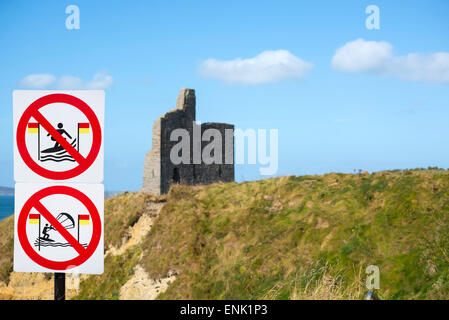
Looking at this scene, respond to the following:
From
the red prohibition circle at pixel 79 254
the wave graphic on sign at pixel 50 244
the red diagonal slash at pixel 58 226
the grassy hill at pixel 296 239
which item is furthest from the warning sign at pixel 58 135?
the grassy hill at pixel 296 239

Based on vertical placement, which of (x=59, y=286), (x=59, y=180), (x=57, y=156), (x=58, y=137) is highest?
(x=58, y=137)

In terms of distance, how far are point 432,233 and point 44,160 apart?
10.4 meters

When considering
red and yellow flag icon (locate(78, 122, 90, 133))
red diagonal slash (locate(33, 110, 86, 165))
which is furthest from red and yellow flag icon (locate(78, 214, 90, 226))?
red and yellow flag icon (locate(78, 122, 90, 133))

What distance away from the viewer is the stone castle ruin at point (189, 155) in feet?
93.2

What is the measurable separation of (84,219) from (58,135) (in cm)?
83

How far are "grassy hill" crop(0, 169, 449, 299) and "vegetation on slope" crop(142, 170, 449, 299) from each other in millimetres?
36

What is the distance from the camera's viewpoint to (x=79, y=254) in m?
4.25

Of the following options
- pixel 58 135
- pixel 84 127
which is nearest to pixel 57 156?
pixel 58 135

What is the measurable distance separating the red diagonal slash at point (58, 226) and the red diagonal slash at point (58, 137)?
0.55 metres

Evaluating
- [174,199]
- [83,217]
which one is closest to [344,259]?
[83,217]

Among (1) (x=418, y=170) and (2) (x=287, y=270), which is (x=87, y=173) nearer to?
(2) (x=287, y=270)

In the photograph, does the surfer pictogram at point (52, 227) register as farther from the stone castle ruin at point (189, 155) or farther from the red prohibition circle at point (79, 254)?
the stone castle ruin at point (189, 155)

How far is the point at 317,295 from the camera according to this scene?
6066mm

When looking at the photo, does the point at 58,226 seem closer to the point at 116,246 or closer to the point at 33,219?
the point at 33,219
